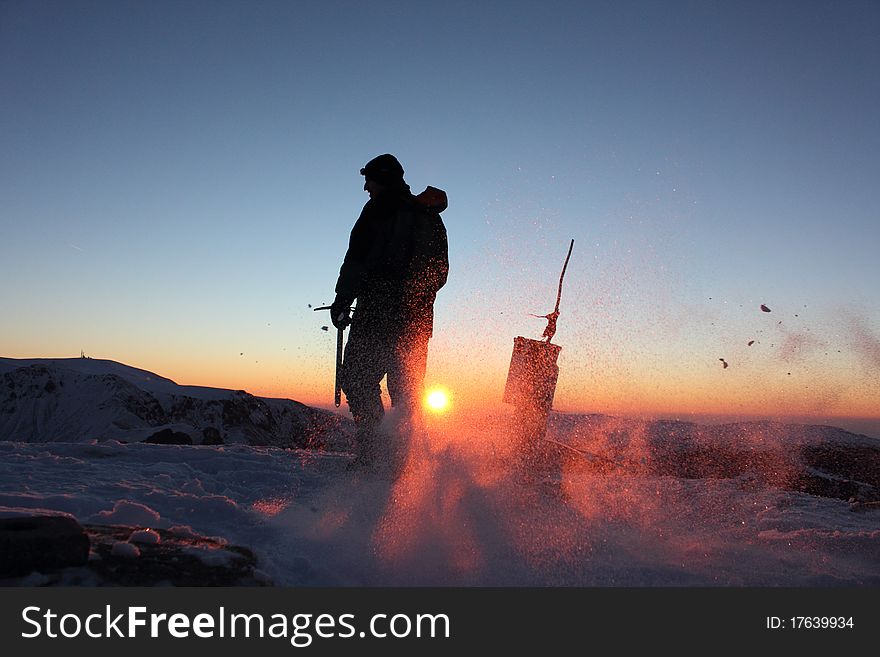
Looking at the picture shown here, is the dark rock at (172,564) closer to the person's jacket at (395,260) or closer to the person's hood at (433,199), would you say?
the person's jacket at (395,260)

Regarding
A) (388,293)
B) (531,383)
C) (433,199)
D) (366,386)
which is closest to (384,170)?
(433,199)

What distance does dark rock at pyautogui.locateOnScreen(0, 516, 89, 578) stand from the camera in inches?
70.3

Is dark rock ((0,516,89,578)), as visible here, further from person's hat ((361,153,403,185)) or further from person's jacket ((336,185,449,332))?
person's hat ((361,153,403,185))

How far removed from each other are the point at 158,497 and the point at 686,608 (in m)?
2.68

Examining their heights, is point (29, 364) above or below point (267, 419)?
above

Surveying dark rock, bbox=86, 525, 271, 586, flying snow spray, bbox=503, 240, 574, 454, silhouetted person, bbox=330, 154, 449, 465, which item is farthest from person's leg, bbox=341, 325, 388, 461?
dark rock, bbox=86, 525, 271, 586

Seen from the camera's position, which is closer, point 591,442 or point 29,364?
point 591,442

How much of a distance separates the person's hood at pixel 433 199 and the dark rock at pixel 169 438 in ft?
14.0

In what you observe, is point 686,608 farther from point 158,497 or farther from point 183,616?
point 158,497

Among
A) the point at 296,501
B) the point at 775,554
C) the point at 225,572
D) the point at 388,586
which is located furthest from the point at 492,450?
the point at 225,572

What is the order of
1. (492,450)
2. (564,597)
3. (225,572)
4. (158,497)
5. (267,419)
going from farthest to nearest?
(267,419)
(492,450)
(158,497)
(564,597)
(225,572)

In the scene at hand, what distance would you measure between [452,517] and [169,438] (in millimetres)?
4866

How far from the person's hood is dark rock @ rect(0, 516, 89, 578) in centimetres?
351

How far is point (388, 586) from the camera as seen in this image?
2.23 m
